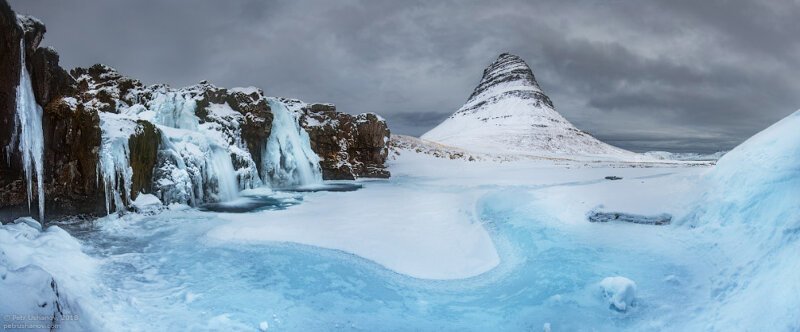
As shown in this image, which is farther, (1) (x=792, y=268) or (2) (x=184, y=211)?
(2) (x=184, y=211)

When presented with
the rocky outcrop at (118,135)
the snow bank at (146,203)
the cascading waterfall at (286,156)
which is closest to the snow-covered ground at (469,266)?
the snow bank at (146,203)

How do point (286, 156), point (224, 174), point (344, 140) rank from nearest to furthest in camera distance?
1. point (224, 174)
2. point (286, 156)
3. point (344, 140)

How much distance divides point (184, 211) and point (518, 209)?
13.3m

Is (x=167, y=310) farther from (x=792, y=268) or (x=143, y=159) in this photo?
(x=143, y=159)

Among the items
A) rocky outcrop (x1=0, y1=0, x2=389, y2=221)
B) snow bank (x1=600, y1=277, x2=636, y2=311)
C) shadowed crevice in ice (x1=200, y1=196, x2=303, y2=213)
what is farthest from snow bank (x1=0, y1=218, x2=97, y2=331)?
snow bank (x1=600, y1=277, x2=636, y2=311)

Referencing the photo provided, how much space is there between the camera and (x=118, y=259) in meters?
9.02

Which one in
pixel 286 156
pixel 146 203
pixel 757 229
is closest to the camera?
pixel 757 229

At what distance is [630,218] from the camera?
36.7 ft

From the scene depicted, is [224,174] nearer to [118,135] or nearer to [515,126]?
[118,135]

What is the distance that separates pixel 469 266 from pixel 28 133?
12766 mm

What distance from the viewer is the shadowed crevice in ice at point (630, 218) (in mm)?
10664

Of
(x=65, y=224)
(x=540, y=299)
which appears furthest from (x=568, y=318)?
(x=65, y=224)

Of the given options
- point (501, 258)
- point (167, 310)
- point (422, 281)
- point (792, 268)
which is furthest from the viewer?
point (501, 258)

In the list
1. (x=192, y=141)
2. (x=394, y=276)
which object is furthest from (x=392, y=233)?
(x=192, y=141)
